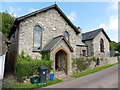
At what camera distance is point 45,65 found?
10.6 meters

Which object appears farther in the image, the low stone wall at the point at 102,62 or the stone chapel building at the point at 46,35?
the low stone wall at the point at 102,62

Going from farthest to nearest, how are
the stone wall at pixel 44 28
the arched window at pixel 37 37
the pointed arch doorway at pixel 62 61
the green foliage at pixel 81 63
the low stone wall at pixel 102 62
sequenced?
the green foliage at pixel 81 63
the low stone wall at pixel 102 62
the pointed arch doorway at pixel 62 61
the arched window at pixel 37 37
the stone wall at pixel 44 28

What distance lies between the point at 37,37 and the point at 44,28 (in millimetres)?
1583

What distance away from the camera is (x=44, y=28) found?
12953mm

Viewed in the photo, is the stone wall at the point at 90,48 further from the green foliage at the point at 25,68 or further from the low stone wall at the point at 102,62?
the green foliage at the point at 25,68

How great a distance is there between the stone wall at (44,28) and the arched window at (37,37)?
1.30ft

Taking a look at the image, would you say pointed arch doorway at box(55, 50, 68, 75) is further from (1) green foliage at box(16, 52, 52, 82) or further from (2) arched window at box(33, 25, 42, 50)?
(1) green foliage at box(16, 52, 52, 82)

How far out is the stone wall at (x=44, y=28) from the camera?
37.5ft

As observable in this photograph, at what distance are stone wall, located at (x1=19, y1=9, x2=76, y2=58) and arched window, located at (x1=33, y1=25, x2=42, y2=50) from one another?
40 centimetres

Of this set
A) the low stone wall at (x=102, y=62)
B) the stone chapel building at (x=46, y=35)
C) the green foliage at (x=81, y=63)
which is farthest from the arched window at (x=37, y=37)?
the low stone wall at (x=102, y=62)

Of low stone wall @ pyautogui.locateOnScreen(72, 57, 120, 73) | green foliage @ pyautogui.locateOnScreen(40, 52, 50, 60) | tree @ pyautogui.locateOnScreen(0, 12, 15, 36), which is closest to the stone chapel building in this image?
green foliage @ pyautogui.locateOnScreen(40, 52, 50, 60)

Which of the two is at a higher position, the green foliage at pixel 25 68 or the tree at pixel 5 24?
the tree at pixel 5 24

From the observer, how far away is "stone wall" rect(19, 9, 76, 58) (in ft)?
37.5

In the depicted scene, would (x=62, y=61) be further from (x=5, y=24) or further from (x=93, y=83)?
(x=5, y=24)
